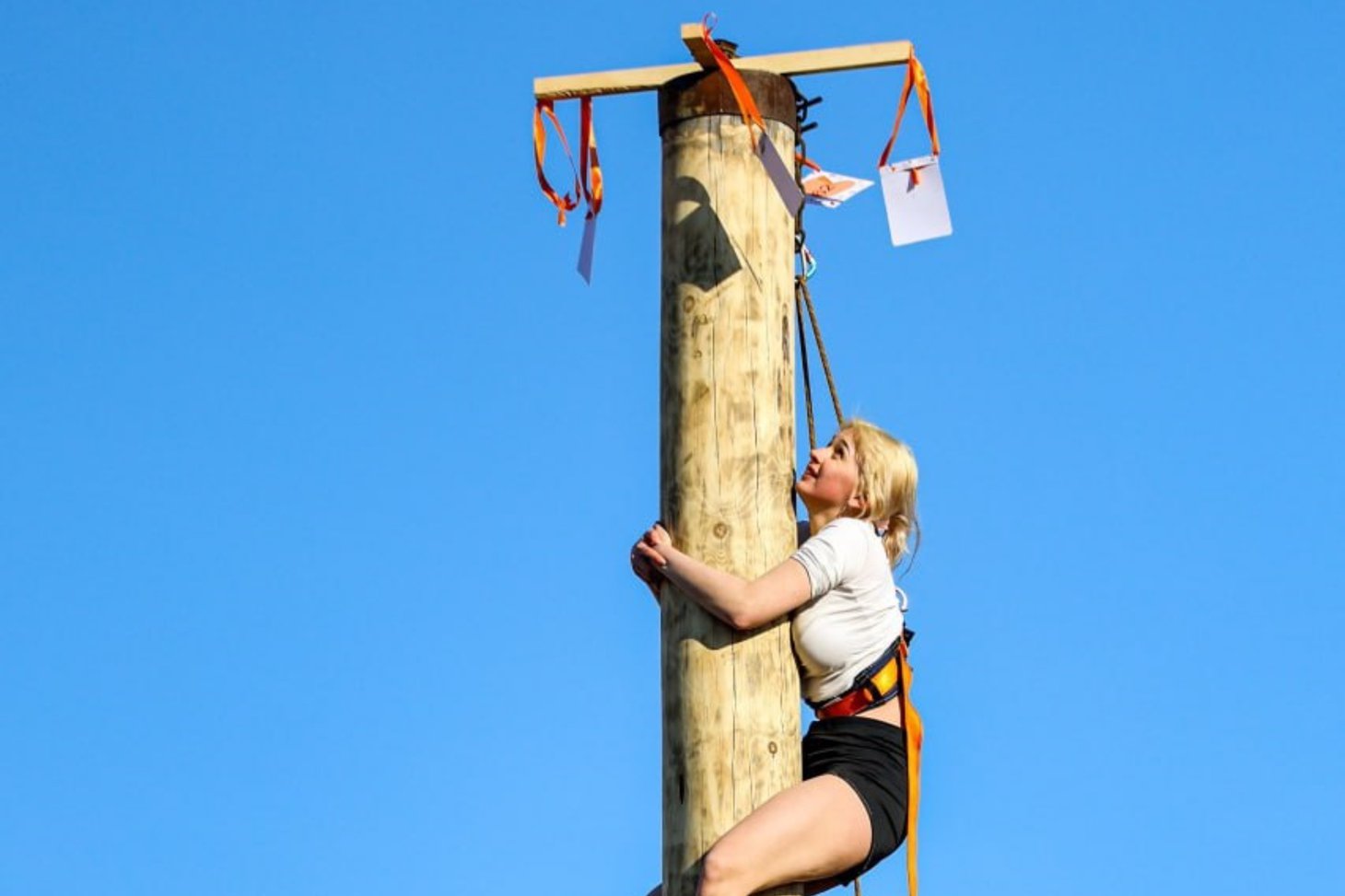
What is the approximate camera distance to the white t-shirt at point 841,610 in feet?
17.7

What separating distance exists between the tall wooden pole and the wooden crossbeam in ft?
0.16

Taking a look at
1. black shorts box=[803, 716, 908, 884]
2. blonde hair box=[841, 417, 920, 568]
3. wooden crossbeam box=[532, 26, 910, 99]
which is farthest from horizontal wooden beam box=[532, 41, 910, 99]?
black shorts box=[803, 716, 908, 884]

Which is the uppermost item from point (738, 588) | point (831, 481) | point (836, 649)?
point (831, 481)

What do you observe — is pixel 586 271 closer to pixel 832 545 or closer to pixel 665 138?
pixel 665 138

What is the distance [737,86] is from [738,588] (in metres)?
1.29

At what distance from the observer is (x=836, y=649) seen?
17.9ft

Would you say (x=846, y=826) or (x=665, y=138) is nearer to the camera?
(x=846, y=826)

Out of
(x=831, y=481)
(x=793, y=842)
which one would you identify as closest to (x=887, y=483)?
(x=831, y=481)

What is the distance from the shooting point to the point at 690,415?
17.8 feet

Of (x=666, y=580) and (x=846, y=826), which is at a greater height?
(x=666, y=580)

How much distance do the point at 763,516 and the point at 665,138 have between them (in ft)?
3.40

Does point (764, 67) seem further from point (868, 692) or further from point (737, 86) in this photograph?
point (868, 692)

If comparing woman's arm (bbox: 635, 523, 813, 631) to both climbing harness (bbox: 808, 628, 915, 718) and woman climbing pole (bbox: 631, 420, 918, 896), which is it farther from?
climbing harness (bbox: 808, 628, 915, 718)

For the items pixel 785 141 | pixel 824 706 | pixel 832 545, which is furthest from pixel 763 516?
pixel 785 141
